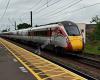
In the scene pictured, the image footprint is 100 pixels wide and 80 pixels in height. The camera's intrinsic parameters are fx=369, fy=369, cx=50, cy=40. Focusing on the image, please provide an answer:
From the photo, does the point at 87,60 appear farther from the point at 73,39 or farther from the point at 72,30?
the point at 72,30

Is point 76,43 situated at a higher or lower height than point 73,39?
lower

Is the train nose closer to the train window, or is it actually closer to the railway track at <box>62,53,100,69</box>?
the train window

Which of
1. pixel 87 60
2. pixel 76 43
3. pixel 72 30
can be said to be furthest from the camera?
pixel 72 30

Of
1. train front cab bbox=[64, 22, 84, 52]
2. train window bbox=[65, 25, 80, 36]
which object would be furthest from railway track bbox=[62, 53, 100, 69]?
train window bbox=[65, 25, 80, 36]

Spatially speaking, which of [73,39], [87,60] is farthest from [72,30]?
[87,60]

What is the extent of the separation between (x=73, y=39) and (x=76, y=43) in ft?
1.34

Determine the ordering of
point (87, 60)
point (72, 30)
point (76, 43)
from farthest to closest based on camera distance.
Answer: point (72, 30), point (76, 43), point (87, 60)

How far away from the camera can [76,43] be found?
30250 mm

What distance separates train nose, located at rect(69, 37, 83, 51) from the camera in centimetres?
3007

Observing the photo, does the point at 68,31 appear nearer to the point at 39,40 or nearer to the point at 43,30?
the point at 43,30

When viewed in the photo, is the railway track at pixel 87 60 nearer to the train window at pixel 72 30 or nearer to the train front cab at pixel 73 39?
the train front cab at pixel 73 39

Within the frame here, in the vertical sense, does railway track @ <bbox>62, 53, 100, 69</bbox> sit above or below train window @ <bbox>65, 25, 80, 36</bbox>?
below

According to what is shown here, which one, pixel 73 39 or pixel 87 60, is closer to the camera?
pixel 87 60

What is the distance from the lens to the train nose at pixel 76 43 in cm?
3007
